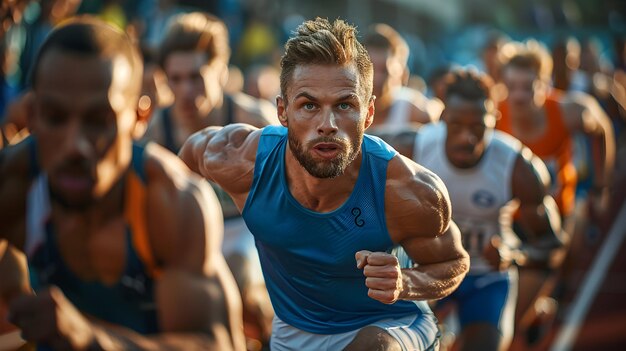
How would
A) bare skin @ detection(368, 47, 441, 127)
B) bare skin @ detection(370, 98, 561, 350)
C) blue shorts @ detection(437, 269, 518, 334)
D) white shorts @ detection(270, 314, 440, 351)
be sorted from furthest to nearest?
bare skin @ detection(368, 47, 441, 127) → blue shorts @ detection(437, 269, 518, 334) → bare skin @ detection(370, 98, 561, 350) → white shorts @ detection(270, 314, 440, 351)

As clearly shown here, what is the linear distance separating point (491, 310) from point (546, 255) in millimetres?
691

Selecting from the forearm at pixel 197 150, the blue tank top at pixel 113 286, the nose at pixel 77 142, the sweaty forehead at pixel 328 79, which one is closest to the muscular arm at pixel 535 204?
the forearm at pixel 197 150

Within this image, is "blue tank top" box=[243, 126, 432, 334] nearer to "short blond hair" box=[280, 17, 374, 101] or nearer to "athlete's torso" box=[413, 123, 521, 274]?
"short blond hair" box=[280, 17, 374, 101]

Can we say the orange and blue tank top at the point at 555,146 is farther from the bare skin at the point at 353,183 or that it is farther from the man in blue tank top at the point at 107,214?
the man in blue tank top at the point at 107,214

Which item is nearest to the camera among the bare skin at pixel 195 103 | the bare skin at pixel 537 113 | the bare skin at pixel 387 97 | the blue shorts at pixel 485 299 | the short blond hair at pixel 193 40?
the blue shorts at pixel 485 299

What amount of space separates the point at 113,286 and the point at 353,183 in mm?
1089

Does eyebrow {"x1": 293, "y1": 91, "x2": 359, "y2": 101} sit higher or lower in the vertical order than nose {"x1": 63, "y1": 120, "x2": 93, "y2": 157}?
higher

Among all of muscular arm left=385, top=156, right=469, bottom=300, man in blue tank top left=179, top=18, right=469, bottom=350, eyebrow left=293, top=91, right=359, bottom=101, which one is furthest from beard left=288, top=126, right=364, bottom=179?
muscular arm left=385, top=156, right=469, bottom=300

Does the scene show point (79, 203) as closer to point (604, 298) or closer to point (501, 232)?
point (501, 232)

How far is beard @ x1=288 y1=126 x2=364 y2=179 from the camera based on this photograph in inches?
159

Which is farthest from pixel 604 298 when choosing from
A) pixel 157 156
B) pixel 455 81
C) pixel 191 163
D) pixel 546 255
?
pixel 157 156

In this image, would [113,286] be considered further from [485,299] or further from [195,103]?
[195,103]

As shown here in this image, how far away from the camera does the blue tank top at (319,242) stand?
168 inches

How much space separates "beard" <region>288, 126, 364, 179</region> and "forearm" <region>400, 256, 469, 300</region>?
47cm
